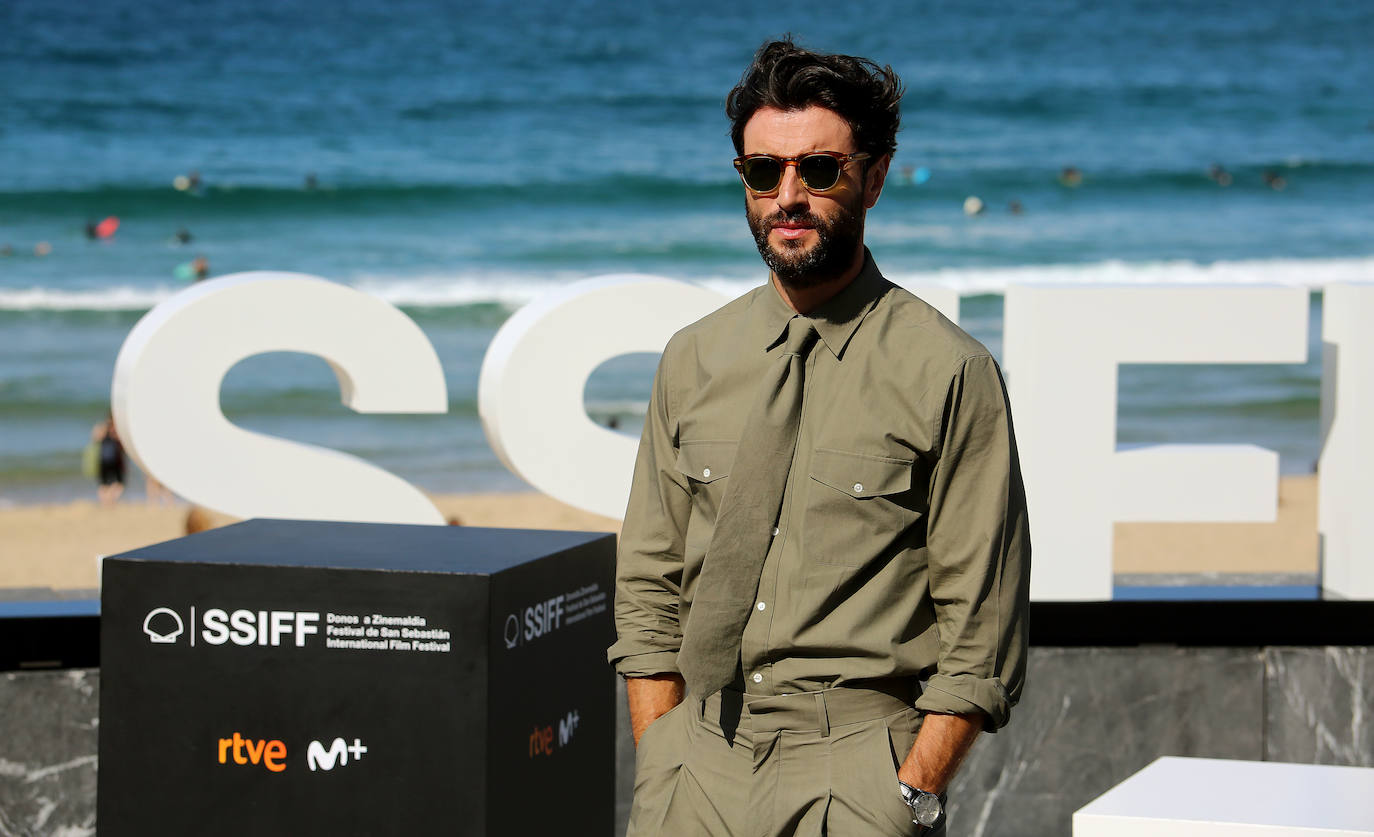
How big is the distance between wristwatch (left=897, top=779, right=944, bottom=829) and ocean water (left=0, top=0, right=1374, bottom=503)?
1037 cm

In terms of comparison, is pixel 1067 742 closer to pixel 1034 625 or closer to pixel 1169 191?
pixel 1034 625

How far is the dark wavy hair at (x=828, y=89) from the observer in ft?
7.30

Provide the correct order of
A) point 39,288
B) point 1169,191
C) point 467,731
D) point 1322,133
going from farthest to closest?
1. point 1322,133
2. point 1169,191
3. point 39,288
4. point 467,731

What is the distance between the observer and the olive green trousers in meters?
2.17

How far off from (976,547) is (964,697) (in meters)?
0.21

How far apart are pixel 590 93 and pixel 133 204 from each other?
7486 mm

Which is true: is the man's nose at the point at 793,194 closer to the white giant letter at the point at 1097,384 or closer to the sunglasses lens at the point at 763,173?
→ the sunglasses lens at the point at 763,173

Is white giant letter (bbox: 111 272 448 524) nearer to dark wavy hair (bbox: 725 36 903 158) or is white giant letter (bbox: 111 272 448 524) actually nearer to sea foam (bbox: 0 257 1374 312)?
dark wavy hair (bbox: 725 36 903 158)

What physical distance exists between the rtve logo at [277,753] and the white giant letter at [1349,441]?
302cm

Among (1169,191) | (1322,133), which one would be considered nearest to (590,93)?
(1169,191)

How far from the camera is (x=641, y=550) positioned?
2432 mm

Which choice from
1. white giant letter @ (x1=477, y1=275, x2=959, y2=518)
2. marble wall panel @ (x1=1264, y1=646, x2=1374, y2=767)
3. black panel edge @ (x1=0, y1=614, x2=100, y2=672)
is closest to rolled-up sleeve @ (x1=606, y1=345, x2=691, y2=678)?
white giant letter @ (x1=477, y1=275, x2=959, y2=518)

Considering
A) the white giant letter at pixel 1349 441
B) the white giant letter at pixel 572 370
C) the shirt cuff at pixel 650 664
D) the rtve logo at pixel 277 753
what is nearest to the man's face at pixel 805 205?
the shirt cuff at pixel 650 664

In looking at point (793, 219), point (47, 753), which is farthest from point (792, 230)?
point (47, 753)
